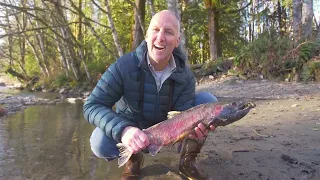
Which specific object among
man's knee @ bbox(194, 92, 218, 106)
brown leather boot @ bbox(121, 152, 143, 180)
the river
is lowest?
the river

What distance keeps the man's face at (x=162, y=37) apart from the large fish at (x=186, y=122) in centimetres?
61

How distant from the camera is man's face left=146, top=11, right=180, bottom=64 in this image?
2.70m

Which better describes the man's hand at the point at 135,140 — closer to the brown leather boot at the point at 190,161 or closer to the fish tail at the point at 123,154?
the fish tail at the point at 123,154

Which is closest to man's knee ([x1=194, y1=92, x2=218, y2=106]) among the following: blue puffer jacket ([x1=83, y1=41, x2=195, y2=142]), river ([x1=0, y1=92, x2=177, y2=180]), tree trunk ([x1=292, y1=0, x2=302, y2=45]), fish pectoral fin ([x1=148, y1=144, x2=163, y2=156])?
blue puffer jacket ([x1=83, y1=41, x2=195, y2=142])

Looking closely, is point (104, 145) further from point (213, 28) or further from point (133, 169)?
point (213, 28)

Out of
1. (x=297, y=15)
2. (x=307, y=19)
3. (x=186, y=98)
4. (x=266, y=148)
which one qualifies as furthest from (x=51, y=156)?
(x=297, y=15)

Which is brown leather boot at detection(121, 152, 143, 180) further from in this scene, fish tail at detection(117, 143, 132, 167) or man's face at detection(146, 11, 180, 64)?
man's face at detection(146, 11, 180, 64)

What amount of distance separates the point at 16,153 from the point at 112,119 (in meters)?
1.97

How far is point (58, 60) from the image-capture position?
1087 inches

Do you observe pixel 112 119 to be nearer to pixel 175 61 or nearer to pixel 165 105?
pixel 165 105

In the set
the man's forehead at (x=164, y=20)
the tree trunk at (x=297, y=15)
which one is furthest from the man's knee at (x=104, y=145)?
the tree trunk at (x=297, y=15)

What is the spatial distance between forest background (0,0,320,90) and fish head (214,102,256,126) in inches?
284

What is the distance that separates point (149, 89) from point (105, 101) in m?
0.40

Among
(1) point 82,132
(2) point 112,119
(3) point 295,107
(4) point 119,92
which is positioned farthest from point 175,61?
(3) point 295,107
